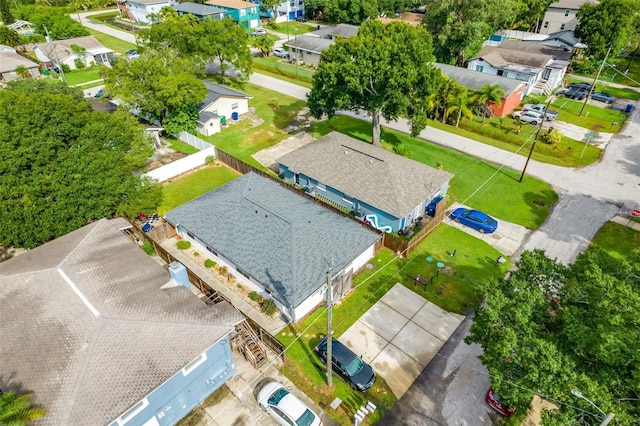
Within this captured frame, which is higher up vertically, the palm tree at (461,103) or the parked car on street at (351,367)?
the palm tree at (461,103)

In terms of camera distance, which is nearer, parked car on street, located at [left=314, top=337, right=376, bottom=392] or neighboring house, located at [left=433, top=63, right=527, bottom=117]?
parked car on street, located at [left=314, top=337, right=376, bottom=392]

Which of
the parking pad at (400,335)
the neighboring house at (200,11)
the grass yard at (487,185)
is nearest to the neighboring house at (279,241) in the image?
the parking pad at (400,335)

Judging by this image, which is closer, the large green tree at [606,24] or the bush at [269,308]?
the bush at [269,308]

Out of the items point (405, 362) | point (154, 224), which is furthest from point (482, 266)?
point (154, 224)

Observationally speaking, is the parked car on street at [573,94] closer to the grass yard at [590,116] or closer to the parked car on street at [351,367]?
the grass yard at [590,116]

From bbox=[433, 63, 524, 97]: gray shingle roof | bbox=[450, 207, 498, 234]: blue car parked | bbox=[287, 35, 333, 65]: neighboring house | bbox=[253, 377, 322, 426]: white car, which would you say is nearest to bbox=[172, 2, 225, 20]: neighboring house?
bbox=[287, 35, 333, 65]: neighboring house

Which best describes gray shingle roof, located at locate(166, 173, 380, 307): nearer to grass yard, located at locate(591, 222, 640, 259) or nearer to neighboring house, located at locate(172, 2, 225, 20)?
grass yard, located at locate(591, 222, 640, 259)

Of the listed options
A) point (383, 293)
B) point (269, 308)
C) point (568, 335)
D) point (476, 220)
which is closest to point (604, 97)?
point (476, 220)
